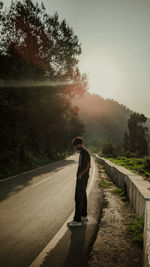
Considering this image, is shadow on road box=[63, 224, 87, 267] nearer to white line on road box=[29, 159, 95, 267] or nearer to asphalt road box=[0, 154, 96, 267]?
white line on road box=[29, 159, 95, 267]

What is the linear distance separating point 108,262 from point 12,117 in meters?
14.0

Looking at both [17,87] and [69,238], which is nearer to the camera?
[69,238]

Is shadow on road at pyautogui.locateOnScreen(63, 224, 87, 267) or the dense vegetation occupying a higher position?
the dense vegetation

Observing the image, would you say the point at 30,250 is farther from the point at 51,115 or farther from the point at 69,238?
the point at 51,115

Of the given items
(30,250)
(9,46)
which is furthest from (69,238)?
(9,46)

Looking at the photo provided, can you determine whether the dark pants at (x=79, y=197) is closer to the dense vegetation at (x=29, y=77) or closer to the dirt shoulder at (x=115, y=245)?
the dirt shoulder at (x=115, y=245)

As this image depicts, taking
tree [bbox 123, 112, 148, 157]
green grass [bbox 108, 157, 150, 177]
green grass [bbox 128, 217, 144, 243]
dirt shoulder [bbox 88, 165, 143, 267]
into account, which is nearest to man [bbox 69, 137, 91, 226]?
dirt shoulder [bbox 88, 165, 143, 267]

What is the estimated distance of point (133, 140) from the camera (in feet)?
203

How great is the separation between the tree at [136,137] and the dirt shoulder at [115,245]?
185 ft

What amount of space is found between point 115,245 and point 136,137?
5940 centimetres

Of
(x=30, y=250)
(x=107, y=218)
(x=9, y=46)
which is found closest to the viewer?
(x=30, y=250)

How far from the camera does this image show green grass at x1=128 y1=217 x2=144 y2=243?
455cm

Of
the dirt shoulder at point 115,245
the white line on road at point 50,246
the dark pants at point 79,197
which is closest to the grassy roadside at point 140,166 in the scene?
the dirt shoulder at point 115,245

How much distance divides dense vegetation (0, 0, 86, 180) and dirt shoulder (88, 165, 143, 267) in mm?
10941
